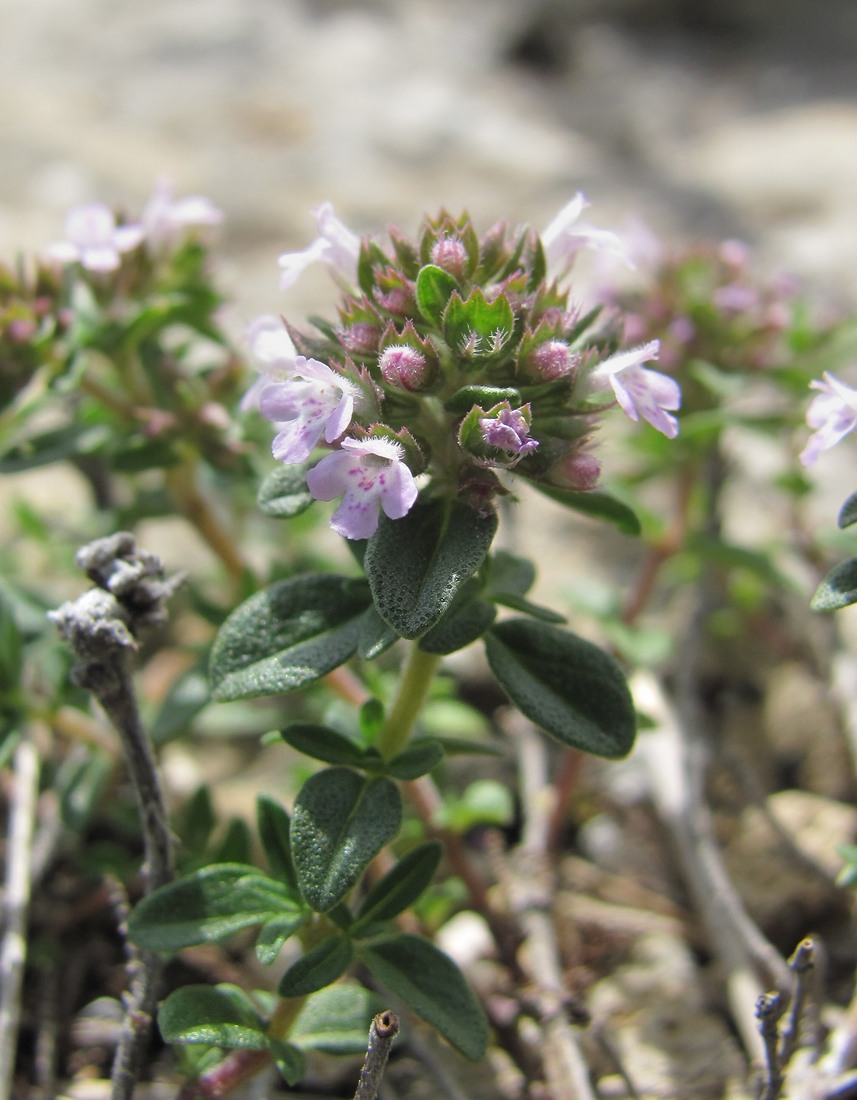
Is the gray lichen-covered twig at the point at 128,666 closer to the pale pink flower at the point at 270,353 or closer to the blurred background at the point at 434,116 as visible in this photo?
the pale pink flower at the point at 270,353

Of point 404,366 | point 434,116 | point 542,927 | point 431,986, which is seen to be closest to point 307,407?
point 404,366

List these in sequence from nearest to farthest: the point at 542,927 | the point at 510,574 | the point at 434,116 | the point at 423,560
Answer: the point at 423,560
the point at 510,574
the point at 542,927
the point at 434,116

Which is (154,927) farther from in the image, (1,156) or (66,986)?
(1,156)

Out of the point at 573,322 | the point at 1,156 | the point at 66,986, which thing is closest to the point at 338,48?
the point at 1,156

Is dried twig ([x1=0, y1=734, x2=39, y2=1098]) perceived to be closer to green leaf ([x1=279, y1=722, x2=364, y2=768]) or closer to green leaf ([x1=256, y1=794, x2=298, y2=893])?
green leaf ([x1=256, y1=794, x2=298, y2=893])

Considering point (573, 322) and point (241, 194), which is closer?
point (573, 322)

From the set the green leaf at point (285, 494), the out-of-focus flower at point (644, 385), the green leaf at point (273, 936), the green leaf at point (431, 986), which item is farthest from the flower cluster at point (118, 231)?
the green leaf at point (431, 986)

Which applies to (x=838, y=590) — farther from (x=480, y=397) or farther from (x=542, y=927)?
(x=542, y=927)

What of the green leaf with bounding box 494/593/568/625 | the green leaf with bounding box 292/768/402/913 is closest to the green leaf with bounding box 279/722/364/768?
the green leaf with bounding box 292/768/402/913
